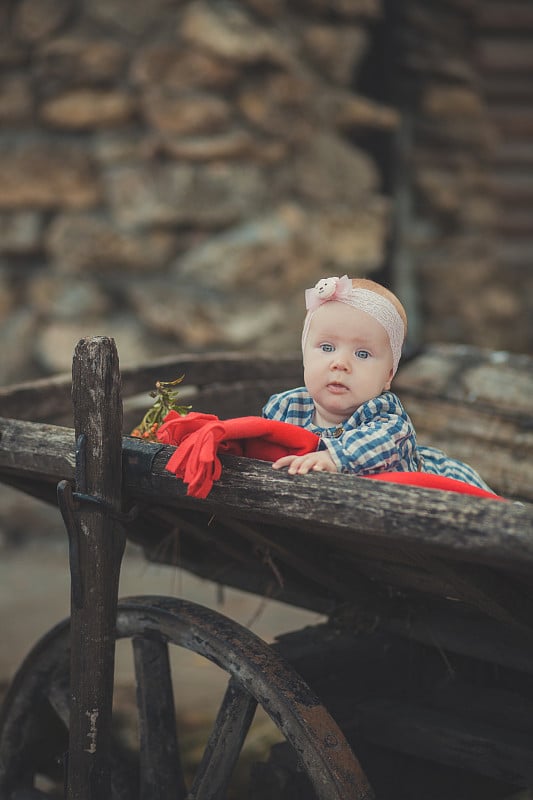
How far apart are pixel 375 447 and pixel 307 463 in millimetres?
156

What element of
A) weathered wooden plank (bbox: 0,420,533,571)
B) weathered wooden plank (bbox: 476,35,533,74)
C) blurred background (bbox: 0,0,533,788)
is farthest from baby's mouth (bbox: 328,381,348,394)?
weathered wooden plank (bbox: 476,35,533,74)

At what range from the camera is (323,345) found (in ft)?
5.59

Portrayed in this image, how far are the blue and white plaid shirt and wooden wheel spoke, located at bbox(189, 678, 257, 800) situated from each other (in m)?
0.49

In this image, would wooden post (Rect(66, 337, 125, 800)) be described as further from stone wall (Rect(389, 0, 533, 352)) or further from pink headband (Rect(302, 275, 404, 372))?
stone wall (Rect(389, 0, 533, 352))

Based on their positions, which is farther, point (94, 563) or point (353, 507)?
point (94, 563)

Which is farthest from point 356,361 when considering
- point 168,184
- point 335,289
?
point 168,184

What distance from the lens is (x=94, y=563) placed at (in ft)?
5.54

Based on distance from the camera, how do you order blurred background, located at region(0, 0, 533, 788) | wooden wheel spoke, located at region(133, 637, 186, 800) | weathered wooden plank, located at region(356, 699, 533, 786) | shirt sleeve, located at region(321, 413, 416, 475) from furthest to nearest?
blurred background, located at region(0, 0, 533, 788) → wooden wheel spoke, located at region(133, 637, 186, 800) → weathered wooden plank, located at region(356, 699, 533, 786) → shirt sleeve, located at region(321, 413, 416, 475)

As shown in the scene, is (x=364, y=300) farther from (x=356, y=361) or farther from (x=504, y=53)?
(x=504, y=53)

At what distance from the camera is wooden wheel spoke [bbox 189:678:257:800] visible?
1.76 meters

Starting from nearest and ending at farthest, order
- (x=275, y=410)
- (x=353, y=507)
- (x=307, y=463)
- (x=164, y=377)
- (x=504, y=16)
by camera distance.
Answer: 1. (x=353, y=507)
2. (x=307, y=463)
3. (x=275, y=410)
4. (x=164, y=377)
5. (x=504, y=16)

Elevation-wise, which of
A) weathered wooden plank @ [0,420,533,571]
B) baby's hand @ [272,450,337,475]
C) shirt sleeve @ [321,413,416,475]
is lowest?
weathered wooden plank @ [0,420,533,571]

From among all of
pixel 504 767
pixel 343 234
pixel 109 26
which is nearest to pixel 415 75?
pixel 343 234

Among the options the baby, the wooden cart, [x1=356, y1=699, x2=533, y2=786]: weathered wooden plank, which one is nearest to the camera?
the wooden cart
